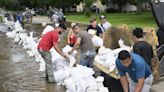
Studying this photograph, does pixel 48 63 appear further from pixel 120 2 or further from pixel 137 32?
pixel 120 2

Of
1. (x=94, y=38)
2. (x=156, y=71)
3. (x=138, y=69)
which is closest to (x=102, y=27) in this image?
(x=94, y=38)

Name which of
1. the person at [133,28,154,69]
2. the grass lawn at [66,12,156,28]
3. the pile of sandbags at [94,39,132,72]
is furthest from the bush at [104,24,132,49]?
the grass lawn at [66,12,156,28]

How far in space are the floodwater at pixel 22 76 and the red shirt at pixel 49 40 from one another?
0.90 metres

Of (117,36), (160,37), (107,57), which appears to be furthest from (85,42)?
(160,37)

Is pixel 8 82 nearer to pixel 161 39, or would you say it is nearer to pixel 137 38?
pixel 161 39

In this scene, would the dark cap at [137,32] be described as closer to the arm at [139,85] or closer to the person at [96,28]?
the arm at [139,85]

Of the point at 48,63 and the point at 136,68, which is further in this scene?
the point at 48,63

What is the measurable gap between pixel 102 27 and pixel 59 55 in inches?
109

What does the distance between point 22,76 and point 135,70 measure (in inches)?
265

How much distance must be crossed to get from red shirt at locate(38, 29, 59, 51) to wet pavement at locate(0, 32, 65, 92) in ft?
2.95

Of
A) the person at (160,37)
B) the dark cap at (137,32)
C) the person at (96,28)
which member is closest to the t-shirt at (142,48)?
the dark cap at (137,32)

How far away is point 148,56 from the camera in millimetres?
7559

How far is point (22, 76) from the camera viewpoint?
12.2 m

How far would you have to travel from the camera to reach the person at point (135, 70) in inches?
227
